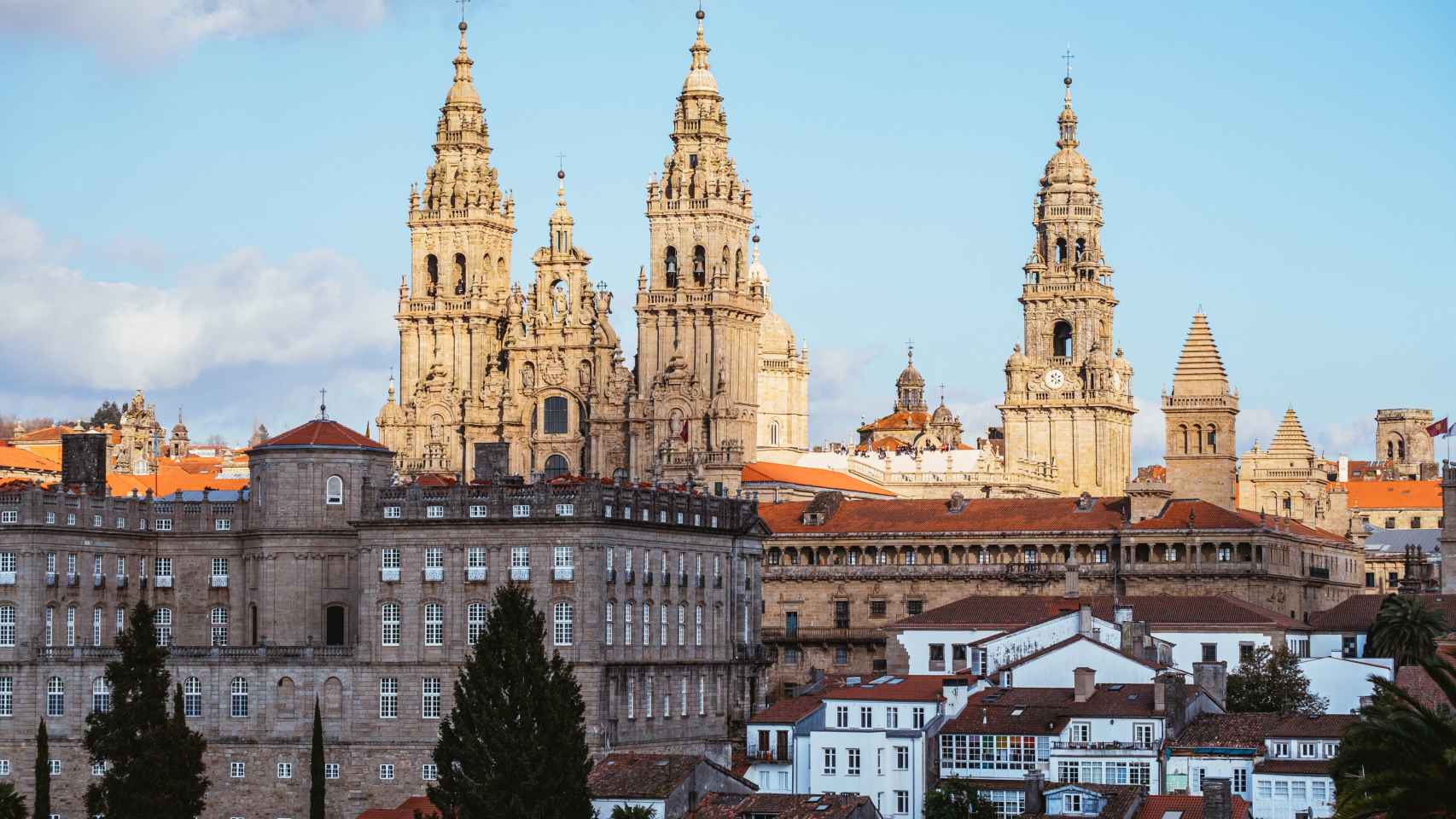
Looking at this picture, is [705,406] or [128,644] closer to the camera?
[128,644]

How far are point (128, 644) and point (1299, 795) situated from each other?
38936mm

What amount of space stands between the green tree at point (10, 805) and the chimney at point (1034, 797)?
105 ft

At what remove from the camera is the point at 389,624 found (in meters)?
109

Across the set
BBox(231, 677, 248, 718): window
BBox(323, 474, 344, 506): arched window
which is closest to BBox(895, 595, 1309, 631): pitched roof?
BBox(323, 474, 344, 506): arched window

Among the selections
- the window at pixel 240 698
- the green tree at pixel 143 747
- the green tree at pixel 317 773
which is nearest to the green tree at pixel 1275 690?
the green tree at pixel 317 773

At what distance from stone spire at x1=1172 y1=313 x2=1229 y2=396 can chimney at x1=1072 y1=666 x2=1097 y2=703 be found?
62.5m

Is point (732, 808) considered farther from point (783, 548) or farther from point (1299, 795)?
point (783, 548)

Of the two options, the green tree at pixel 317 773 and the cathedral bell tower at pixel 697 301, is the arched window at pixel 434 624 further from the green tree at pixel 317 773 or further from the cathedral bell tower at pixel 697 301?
the cathedral bell tower at pixel 697 301

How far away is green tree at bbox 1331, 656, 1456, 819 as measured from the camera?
6494 cm

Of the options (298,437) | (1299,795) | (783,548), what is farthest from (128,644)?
(783,548)

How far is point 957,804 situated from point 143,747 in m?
26.8

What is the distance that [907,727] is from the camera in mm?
101312

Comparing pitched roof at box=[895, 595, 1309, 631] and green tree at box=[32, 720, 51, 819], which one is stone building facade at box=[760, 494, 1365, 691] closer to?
pitched roof at box=[895, 595, 1309, 631]

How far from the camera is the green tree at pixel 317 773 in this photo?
105312mm
